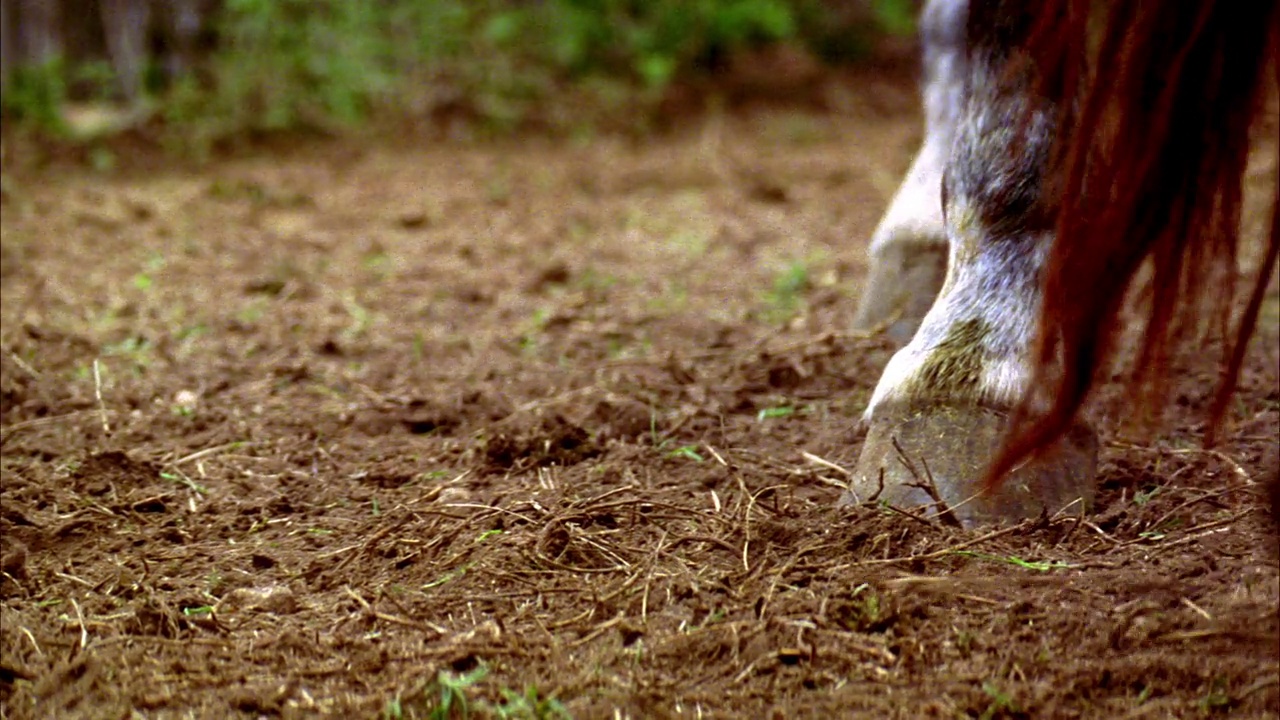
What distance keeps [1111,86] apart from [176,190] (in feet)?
15.8

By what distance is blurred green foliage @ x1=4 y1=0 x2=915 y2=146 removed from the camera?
→ 6707 mm

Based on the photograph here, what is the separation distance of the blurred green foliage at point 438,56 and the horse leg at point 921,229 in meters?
4.00

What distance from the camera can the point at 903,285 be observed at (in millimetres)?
3129

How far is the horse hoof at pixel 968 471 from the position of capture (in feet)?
6.87

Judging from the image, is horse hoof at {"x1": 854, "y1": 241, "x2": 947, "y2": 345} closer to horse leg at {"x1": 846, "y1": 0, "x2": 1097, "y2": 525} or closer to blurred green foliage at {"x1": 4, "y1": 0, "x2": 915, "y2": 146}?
horse leg at {"x1": 846, "y1": 0, "x2": 1097, "y2": 525}

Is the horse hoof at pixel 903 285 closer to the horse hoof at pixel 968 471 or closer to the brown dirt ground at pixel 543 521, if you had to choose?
the brown dirt ground at pixel 543 521

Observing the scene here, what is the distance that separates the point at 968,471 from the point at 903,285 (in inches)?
42.1

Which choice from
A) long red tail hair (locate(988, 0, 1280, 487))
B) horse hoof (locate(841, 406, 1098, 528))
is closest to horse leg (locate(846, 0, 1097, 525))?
horse hoof (locate(841, 406, 1098, 528))

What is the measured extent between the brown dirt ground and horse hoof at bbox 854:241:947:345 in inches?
5.8

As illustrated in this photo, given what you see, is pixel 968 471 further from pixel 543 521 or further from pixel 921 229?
pixel 921 229

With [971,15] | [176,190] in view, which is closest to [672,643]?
[971,15]

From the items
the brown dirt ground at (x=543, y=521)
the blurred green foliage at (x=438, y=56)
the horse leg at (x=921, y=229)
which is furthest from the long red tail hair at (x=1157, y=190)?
the blurred green foliage at (x=438, y=56)

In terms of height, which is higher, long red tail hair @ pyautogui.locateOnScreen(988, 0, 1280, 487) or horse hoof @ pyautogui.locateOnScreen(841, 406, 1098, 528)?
long red tail hair @ pyautogui.locateOnScreen(988, 0, 1280, 487)

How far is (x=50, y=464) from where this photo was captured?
2.63 meters
